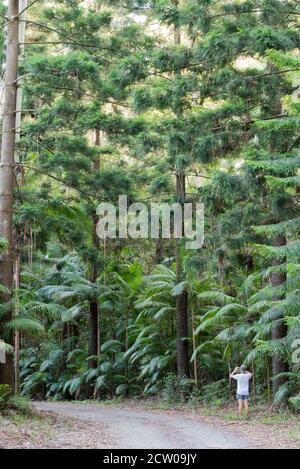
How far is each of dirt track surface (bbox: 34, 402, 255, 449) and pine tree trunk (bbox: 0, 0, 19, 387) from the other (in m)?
2.69

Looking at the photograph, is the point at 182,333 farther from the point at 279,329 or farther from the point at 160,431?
the point at 160,431

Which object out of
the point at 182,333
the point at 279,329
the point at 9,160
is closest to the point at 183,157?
the point at 9,160

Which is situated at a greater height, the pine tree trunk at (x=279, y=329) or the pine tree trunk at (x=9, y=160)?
the pine tree trunk at (x=9, y=160)

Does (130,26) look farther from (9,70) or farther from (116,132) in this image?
(9,70)

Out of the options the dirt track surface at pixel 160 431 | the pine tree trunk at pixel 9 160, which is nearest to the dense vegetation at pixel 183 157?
the pine tree trunk at pixel 9 160

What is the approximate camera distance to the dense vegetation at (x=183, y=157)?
12734mm

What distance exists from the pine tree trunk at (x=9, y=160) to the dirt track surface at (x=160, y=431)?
2691mm

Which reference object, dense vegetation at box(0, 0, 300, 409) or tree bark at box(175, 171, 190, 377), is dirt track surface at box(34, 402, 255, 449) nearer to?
dense vegetation at box(0, 0, 300, 409)

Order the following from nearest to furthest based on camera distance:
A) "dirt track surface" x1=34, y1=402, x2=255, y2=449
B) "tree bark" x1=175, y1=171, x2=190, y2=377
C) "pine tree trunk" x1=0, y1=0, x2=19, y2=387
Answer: "dirt track surface" x1=34, y1=402, x2=255, y2=449, "pine tree trunk" x1=0, y1=0, x2=19, y2=387, "tree bark" x1=175, y1=171, x2=190, y2=377

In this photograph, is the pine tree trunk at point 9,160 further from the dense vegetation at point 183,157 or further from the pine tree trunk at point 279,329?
the pine tree trunk at point 279,329

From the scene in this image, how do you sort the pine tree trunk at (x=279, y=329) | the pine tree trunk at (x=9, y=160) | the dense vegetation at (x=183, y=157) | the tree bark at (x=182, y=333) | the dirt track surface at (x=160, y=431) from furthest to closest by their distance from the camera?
the tree bark at (x=182, y=333) < the pine tree trunk at (x=279, y=329) < the pine tree trunk at (x=9, y=160) < the dense vegetation at (x=183, y=157) < the dirt track surface at (x=160, y=431)

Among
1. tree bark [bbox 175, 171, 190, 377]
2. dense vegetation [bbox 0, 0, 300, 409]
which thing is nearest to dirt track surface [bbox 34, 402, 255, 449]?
dense vegetation [bbox 0, 0, 300, 409]

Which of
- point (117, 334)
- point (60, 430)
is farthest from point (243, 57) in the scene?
point (117, 334)

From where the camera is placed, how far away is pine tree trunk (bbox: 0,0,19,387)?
13.0 metres
